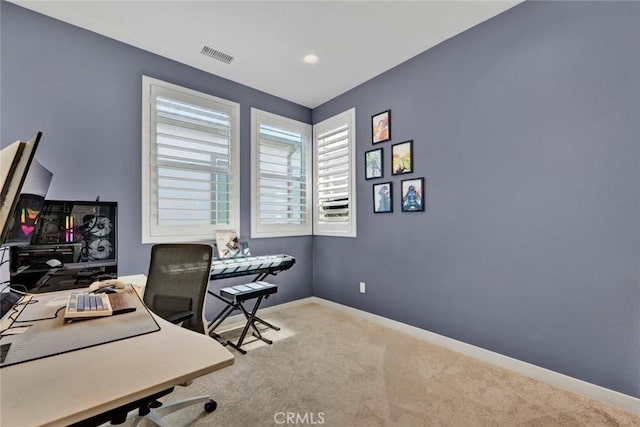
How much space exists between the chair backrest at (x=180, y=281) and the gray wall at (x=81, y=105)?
92 cm

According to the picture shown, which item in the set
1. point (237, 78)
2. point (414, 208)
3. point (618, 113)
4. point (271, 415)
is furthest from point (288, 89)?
point (271, 415)

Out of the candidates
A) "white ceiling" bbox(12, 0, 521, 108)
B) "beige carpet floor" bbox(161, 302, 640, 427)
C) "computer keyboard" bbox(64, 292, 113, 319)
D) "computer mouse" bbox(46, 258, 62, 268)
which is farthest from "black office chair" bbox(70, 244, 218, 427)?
"white ceiling" bbox(12, 0, 521, 108)

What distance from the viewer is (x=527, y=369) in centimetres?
218

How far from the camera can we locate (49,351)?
0.96 metres

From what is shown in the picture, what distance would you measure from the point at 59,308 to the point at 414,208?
275 cm

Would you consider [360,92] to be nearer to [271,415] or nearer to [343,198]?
[343,198]

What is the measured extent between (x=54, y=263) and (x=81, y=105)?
1.39m

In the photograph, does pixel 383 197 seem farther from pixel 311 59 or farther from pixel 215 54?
pixel 215 54

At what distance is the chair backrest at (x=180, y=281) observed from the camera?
1.82 meters

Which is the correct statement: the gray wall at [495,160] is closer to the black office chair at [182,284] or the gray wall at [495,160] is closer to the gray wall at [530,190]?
the gray wall at [530,190]

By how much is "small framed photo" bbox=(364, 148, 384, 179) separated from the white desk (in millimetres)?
2617

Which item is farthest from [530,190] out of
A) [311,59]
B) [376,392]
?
[311,59]

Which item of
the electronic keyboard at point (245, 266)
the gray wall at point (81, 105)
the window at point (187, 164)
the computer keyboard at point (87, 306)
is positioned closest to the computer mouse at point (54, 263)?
the computer keyboard at point (87, 306)

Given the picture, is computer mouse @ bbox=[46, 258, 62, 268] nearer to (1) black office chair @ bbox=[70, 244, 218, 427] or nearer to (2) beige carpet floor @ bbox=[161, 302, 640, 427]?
(1) black office chair @ bbox=[70, 244, 218, 427]
